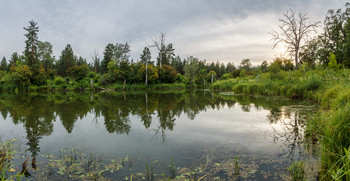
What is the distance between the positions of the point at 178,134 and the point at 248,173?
2688mm

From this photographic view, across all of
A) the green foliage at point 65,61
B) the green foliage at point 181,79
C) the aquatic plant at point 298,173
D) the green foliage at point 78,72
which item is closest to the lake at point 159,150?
the aquatic plant at point 298,173

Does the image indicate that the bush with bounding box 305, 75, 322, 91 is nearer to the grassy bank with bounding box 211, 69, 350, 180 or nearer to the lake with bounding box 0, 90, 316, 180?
the grassy bank with bounding box 211, 69, 350, 180

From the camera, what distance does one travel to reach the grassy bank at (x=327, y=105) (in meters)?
2.52

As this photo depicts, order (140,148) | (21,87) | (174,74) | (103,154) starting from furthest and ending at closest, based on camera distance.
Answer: (174,74) → (21,87) → (140,148) → (103,154)

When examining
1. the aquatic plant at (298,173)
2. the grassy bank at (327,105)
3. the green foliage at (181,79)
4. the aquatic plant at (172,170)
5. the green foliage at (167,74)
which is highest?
the green foliage at (167,74)

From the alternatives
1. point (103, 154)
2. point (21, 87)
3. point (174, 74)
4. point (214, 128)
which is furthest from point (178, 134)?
point (21, 87)

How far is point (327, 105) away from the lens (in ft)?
22.4

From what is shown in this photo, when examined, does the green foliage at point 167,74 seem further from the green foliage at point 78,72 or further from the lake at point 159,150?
the lake at point 159,150

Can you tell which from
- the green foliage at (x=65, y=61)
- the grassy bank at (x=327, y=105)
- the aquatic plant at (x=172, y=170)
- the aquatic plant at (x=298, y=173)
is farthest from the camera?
the green foliage at (x=65, y=61)

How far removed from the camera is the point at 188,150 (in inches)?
166

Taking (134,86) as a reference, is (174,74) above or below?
above

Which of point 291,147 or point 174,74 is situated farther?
point 174,74

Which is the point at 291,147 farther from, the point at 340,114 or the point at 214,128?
the point at 214,128

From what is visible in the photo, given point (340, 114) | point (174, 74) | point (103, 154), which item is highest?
point (174, 74)
